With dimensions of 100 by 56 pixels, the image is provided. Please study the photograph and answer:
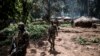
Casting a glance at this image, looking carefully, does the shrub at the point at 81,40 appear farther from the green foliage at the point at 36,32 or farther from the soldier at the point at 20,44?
the soldier at the point at 20,44

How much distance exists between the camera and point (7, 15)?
14.8 meters

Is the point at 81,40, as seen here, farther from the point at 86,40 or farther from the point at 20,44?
the point at 20,44

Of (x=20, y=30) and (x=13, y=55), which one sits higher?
(x=20, y=30)

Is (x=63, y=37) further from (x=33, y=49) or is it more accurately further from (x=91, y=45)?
(x=33, y=49)

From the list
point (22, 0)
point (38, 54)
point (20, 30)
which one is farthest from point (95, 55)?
point (22, 0)

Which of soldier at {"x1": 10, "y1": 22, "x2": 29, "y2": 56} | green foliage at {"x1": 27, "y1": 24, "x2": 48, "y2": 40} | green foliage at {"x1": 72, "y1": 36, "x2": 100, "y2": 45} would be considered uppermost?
soldier at {"x1": 10, "y1": 22, "x2": 29, "y2": 56}

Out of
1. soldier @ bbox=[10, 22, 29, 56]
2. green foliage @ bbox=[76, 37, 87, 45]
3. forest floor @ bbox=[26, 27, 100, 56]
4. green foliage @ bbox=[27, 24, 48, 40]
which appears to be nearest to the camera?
soldier @ bbox=[10, 22, 29, 56]

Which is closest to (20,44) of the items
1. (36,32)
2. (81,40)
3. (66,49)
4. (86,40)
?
(66,49)

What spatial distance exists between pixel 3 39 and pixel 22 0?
4.27 meters

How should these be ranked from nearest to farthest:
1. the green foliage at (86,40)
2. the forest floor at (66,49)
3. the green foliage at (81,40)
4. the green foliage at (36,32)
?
the forest floor at (66,49) → the green foliage at (81,40) → the green foliage at (86,40) → the green foliage at (36,32)

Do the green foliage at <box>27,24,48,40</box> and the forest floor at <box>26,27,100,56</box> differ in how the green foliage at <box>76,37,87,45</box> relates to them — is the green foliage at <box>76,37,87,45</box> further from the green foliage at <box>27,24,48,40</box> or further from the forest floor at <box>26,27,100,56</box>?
the green foliage at <box>27,24,48,40</box>

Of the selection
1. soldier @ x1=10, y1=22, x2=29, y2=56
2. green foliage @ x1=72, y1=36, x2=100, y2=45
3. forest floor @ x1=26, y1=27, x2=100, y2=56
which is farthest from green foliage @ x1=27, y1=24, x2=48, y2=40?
soldier @ x1=10, y1=22, x2=29, y2=56

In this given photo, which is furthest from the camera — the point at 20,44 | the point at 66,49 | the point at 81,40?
the point at 81,40

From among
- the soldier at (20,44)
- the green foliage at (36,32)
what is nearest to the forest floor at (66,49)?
the green foliage at (36,32)
